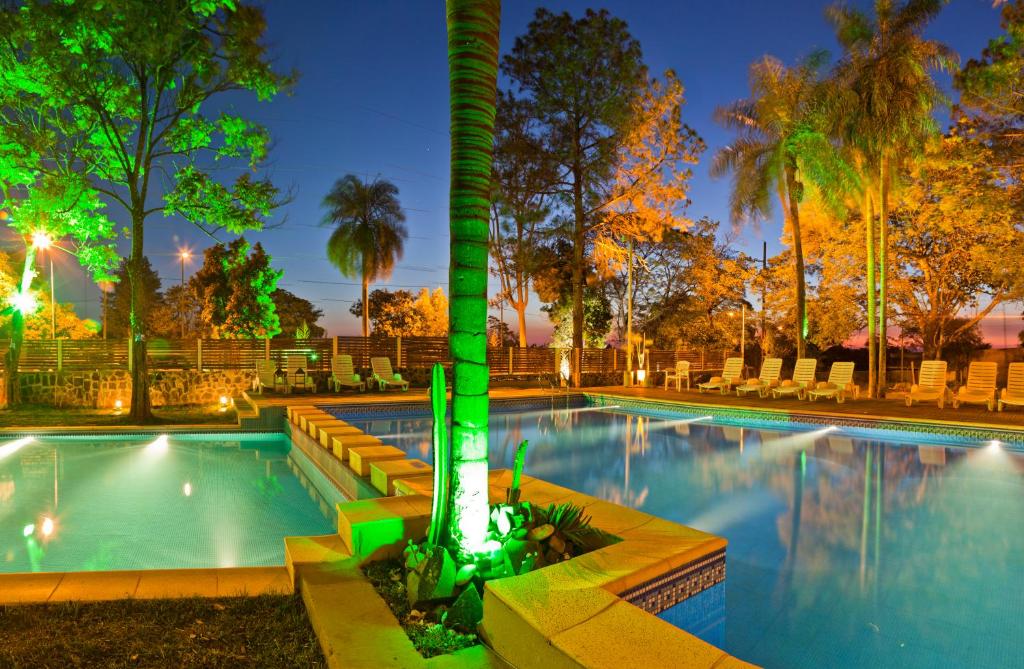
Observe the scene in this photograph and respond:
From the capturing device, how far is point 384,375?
16297 mm

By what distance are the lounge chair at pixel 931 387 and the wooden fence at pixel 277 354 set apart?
9.23m

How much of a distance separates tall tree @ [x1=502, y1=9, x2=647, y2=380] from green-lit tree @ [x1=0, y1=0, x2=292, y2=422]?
9.37 metres

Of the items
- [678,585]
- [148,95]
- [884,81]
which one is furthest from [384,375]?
[884,81]

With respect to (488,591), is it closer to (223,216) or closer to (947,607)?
(947,607)

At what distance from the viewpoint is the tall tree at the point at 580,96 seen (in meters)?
18.0

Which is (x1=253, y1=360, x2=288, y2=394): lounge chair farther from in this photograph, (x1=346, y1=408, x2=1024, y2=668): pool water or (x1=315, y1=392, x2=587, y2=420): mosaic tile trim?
(x1=346, y1=408, x2=1024, y2=668): pool water

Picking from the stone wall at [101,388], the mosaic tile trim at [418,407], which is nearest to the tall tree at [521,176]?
the mosaic tile trim at [418,407]

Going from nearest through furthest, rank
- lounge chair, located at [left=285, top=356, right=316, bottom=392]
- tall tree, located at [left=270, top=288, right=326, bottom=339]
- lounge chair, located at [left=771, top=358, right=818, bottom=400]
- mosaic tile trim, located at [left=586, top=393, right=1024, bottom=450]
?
mosaic tile trim, located at [left=586, top=393, right=1024, bottom=450], lounge chair, located at [left=771, top=358, right=818, bottom=400], lounge chair, located at [left=285, top=356, right=316, bottom=392], tall tree, located at [left=270, top=288, right=326, bottom=339]

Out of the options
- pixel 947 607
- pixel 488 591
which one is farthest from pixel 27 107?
pixel 947 607

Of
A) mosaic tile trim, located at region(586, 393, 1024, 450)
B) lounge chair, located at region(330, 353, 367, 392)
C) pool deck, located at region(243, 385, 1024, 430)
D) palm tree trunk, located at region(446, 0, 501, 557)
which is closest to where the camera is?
palm tree trunk, located at region(446, 0, 501, 557)

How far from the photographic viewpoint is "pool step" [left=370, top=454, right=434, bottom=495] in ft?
15.1

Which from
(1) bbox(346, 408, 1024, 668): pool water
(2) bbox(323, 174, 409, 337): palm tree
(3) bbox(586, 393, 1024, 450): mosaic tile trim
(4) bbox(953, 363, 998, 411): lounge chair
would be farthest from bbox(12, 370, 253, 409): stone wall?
(4) bbox(953, 363, 998, 411): lounge chair

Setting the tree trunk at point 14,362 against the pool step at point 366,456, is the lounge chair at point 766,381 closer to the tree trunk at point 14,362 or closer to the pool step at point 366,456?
the pool step at point 366,456

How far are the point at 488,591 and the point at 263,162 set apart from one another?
1221 centimetres
